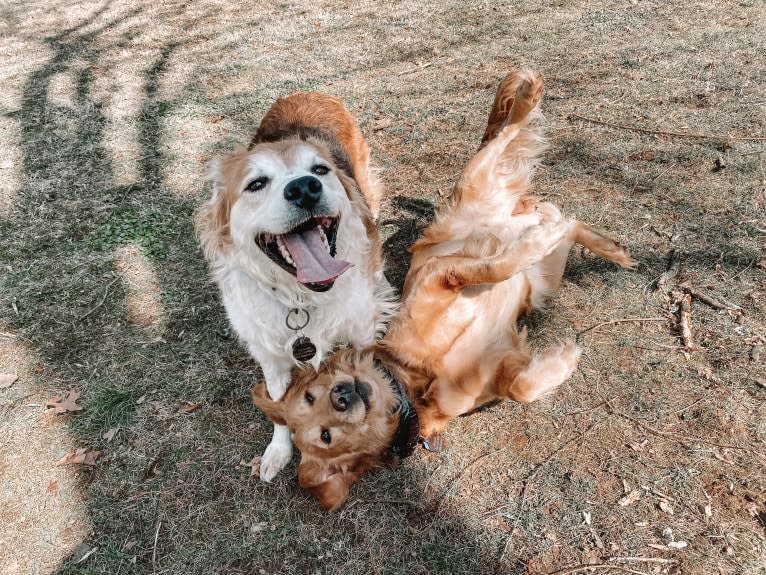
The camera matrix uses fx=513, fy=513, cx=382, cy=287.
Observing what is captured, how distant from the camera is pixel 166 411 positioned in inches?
125

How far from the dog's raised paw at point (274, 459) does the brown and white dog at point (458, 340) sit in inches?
9.9

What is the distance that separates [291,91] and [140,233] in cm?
262

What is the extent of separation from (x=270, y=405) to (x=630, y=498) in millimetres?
1875

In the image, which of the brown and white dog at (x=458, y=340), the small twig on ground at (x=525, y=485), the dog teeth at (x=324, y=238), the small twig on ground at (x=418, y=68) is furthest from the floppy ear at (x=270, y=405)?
the small twig on ground at (x=418, y=68)

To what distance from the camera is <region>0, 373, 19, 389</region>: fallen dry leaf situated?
3351 mm

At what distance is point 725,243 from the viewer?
134 inches

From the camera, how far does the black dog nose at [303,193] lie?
2260 mm

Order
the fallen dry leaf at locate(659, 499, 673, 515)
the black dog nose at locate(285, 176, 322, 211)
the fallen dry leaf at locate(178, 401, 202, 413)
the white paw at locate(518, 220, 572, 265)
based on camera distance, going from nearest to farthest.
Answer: the black dog nose at locate(285, 176, 322, 211) < the fallen dry leaf at locate(659, 499, 673, 515) < the white paw at locate(518, 220, 572, 265) < the fallen dry leaf at locate(178, 401, 202, 413)

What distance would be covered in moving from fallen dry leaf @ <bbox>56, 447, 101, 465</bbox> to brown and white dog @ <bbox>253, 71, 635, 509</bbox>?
112cm

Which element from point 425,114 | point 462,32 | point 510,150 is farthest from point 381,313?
point 462,32

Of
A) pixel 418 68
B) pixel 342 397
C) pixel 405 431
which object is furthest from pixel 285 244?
pixel 418 68

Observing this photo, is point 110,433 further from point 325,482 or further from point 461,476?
point 461,476

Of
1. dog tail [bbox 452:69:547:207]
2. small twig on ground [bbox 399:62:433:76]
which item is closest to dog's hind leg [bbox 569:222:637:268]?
dog tail [bbox 452:69:547:207]

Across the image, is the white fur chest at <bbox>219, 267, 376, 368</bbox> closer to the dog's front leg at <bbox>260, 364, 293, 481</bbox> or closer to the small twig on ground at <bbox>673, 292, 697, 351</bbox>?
the dog's front leg at <bbox>260, 364, 293, 481</bbox>
